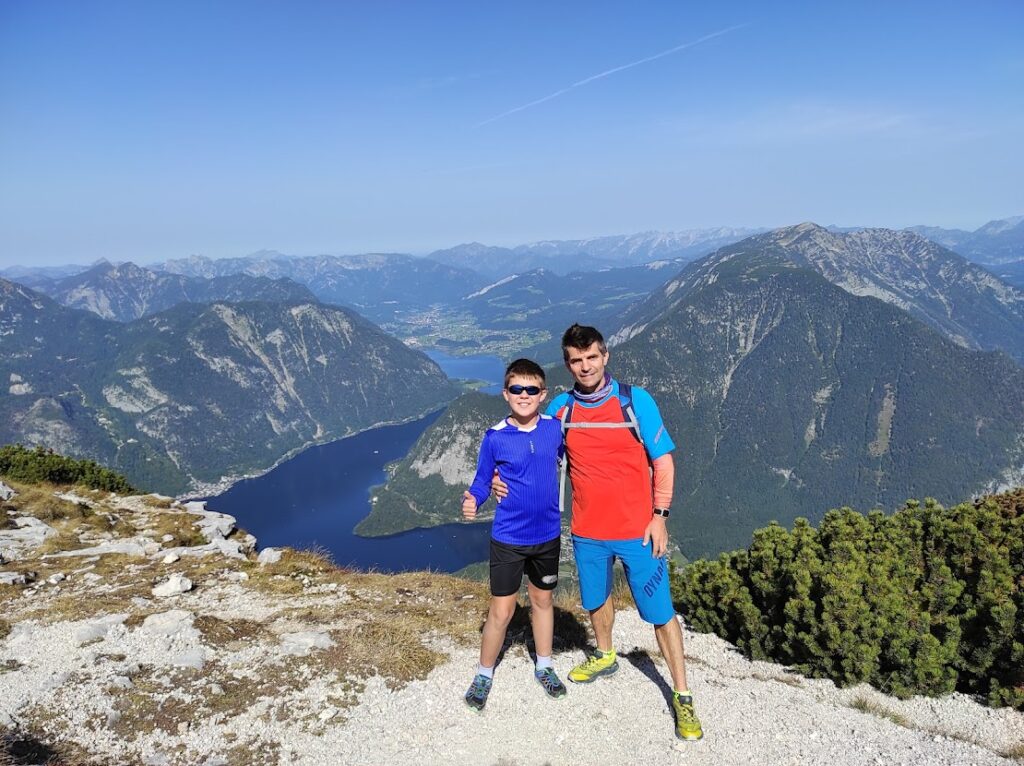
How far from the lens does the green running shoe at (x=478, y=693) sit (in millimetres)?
7711

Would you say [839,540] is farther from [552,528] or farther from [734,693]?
[552,528]

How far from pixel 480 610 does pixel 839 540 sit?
698 cm

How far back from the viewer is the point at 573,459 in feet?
23.8

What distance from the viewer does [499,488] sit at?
23.3ft

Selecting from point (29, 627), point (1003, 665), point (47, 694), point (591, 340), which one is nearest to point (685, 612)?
point (1003, 665)

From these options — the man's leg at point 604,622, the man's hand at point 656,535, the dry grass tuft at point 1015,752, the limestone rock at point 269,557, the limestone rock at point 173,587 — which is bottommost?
the limestone rock at point 269,557

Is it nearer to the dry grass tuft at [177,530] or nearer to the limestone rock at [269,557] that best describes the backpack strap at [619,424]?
the limestone rock at [269,557]

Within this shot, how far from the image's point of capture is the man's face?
6855mm

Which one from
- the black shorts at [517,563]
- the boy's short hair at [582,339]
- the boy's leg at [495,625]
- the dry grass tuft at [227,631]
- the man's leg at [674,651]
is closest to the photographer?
the boy's short hair at [582,339]

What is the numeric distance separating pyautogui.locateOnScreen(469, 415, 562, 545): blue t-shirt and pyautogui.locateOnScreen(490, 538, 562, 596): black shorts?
116mm

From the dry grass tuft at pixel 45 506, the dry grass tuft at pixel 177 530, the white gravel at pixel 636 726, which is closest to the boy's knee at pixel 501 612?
the white gravel at pixel 636 726

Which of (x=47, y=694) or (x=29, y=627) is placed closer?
(x=47, y=694)

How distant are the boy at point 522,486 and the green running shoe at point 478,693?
3.43 ft

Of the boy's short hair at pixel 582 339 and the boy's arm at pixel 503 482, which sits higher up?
the boy's short hair at pixel 582 339
